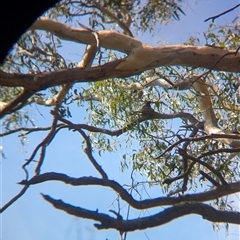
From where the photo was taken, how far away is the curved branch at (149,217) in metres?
3.49

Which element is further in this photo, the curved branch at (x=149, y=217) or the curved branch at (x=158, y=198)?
the curved branch at (x=158, y=198)

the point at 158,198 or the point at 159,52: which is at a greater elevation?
the point at 159,52

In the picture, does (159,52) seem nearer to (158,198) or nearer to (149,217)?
(158,198)

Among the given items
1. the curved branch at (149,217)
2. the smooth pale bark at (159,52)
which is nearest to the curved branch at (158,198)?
the curved branch at (149,217)

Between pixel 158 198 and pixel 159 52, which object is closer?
pixel 159 52

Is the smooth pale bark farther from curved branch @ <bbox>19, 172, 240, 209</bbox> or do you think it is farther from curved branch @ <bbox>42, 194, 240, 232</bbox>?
curved branch @ <bbox>42, 194, 240, 232</bbox>

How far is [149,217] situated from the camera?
374 centimetres

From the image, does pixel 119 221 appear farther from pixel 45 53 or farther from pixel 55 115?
pixel 45 53

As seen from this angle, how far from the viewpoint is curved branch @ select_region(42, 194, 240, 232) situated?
349 centimetres

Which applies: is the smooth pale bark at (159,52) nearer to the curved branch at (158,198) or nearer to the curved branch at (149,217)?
the curved branch at (158,198)

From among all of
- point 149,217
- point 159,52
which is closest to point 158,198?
point 149,217

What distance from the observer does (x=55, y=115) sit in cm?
393

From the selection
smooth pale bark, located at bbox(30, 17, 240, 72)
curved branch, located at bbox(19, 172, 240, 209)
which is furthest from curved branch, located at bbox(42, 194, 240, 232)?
smooth pale bark, located at bbox(30, 17, 240, 72)

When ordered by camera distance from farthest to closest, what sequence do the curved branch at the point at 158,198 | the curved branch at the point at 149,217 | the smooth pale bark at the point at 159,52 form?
the curved branch at the point at 158,198 → the smooth pale bark at the point at 159,52 → the curved branch at the point at 149,217
